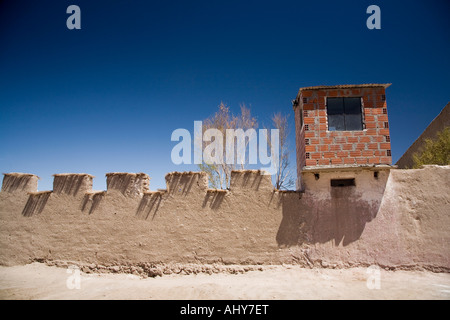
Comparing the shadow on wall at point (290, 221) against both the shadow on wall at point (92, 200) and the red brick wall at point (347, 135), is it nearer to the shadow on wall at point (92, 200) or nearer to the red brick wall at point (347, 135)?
the red brick wall at point (347, 135)

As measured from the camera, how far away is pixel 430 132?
1609cm

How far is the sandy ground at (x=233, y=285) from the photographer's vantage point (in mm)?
6117

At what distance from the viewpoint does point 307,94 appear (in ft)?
27.8

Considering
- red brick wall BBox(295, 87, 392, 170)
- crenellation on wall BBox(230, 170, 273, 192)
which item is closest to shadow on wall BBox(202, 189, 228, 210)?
crenellation on wall BBox(230, 170, 273, 192)

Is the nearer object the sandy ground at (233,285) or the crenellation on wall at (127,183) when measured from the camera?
the sandy ground at (233,285)

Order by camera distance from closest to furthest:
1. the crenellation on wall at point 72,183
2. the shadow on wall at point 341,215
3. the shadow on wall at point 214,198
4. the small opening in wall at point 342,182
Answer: the shadow on wall at point 341,215, the shadow on wall at point 214,198, the crenellation on wall at point 72,183, the small opening in wall at point 342,182

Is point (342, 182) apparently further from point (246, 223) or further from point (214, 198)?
point (214, 198)

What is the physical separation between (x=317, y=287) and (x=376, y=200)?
304 centimetres

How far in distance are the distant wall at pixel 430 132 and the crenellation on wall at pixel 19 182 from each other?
17.9 m

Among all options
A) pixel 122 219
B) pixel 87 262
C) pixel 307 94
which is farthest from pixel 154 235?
pixel 307 94

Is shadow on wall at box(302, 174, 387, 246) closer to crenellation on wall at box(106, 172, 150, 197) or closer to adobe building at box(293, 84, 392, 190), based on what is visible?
adobe building at box(293, 84, 392, 190)

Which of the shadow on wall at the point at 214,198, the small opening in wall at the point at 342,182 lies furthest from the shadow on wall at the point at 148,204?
the small opening in wall at the point at 342,182

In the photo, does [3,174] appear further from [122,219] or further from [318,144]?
[318,144]

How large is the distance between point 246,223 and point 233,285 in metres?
1.65
